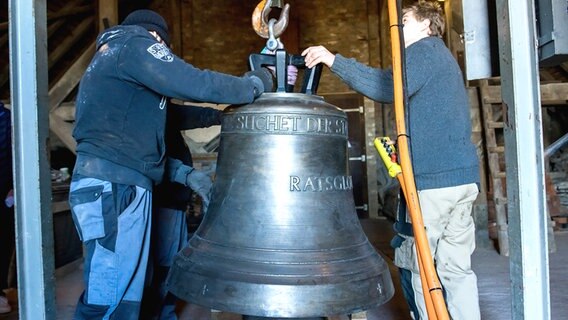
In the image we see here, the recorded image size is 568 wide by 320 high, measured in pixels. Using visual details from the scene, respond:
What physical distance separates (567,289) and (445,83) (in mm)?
2130

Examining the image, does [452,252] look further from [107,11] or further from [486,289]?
[107,11]

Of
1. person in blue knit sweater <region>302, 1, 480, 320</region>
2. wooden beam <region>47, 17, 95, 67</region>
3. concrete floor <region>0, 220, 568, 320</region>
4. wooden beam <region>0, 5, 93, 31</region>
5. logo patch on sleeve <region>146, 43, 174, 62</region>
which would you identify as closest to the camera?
logo patch on sleeve <region>146, 43, 174, 62</region>

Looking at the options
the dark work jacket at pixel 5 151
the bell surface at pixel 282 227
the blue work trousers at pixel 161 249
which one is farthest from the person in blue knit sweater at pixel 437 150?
the dark work jacket at pixel 5 151

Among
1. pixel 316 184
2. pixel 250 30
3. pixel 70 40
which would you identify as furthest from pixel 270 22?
pixel 250 30

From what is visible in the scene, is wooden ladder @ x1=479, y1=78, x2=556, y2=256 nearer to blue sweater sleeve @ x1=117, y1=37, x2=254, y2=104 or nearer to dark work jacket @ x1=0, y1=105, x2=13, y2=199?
blue sweater sleeve @ x1=117, y1=37, x2=254, y2=104

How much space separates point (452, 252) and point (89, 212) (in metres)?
1.42

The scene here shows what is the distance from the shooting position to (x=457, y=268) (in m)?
2.02

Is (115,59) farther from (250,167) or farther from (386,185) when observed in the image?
(386,185)

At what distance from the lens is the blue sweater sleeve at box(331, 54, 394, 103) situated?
1804 mm

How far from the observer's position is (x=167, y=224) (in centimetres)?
266

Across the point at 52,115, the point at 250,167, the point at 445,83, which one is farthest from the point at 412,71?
the point at 52,115

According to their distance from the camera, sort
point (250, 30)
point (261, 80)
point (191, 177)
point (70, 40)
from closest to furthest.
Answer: point (261, 80), point (191, 177), point (70, 40), point (250, 30)

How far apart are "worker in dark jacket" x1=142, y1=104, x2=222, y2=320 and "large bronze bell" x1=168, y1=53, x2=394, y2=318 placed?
35.8 inches

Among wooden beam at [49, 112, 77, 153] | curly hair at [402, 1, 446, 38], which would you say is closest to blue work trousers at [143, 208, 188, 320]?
curly hair at [402, 1, 446, 38]
